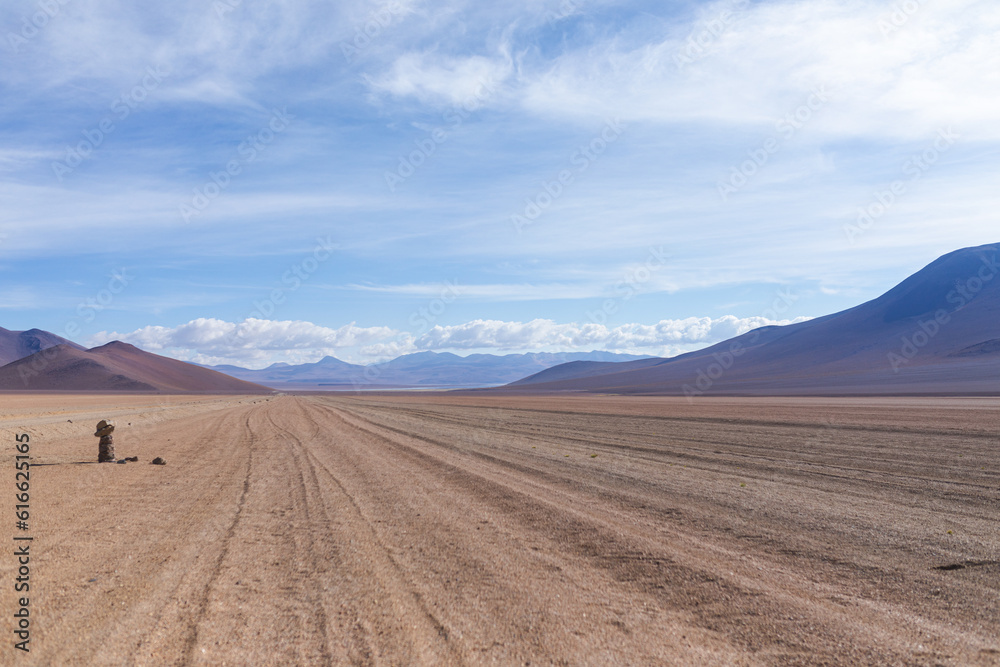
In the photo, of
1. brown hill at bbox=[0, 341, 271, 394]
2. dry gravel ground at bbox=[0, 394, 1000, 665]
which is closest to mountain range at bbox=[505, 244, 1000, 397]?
dry gravel ground at bbox=[0, 394, 1000, 665]

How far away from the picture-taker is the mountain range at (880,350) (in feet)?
276

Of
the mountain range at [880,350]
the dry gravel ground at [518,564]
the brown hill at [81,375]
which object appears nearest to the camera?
the dry gravel ground at [518,564]

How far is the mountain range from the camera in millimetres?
84062

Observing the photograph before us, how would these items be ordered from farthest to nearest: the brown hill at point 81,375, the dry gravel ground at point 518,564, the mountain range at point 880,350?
the brown hill at point 81,375, the mountain range at point 880,350, the dry gravel ground at point 518,564

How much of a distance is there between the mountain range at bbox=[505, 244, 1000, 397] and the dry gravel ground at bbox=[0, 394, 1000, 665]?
68.0 m

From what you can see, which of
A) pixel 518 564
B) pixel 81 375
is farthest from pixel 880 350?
pixel 81 375

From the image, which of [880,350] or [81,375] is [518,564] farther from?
[81,375]

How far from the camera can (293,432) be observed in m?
24.6

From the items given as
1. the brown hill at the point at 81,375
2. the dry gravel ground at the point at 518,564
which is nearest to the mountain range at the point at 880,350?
the dry gravel ground at the point at 518,564

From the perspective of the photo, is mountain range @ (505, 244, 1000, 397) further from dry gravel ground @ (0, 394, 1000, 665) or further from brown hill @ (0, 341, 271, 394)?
brown hill @ (0, 341, 271, 394)

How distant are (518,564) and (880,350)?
141487 mm

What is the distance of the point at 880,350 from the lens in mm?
125500

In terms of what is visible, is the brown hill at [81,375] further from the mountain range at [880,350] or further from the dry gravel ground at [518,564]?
the dry gravel ground at [518,564]

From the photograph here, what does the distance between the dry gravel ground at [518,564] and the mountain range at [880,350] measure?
68.0 meters
